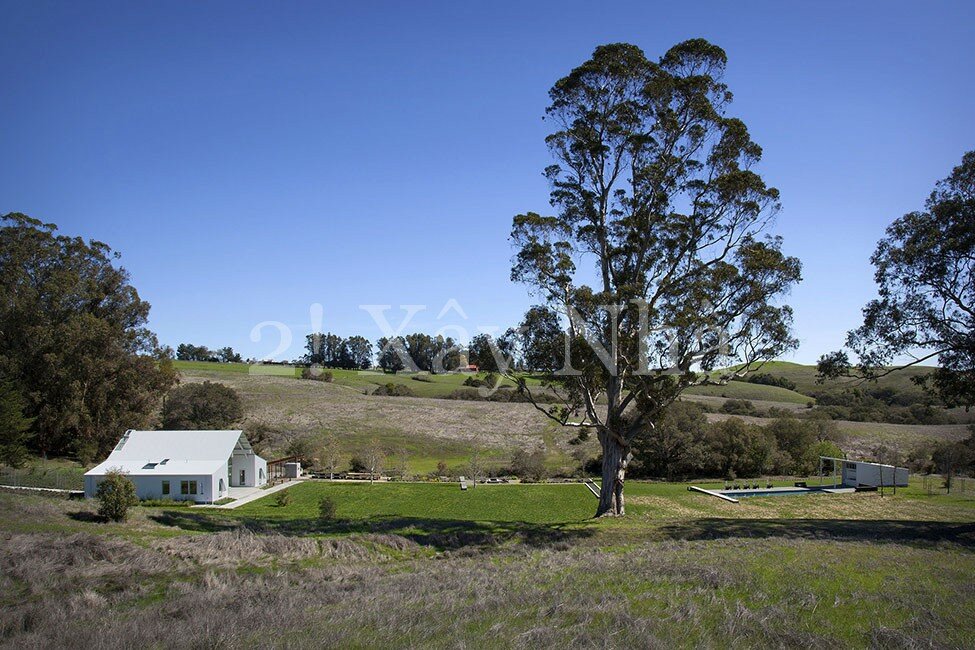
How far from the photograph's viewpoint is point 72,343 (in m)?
40.6

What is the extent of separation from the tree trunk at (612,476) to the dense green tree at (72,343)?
113 feet

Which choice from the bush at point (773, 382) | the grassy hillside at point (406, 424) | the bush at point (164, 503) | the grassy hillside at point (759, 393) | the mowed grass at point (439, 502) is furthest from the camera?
the bush at point (773, 382)

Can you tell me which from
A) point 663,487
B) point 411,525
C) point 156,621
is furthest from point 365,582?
point 663,487

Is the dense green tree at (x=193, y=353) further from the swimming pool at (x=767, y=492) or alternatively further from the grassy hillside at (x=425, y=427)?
the swimming pool at (x=767, y=492)

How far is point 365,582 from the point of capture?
11453 millimetres

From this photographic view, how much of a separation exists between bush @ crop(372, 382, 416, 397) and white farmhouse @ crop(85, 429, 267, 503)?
38.9 meters

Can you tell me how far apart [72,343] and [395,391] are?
141 feet

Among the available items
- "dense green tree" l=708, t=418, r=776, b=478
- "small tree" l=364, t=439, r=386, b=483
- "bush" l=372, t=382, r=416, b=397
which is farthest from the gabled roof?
"bush" l=372, t=382, r=416, b=397

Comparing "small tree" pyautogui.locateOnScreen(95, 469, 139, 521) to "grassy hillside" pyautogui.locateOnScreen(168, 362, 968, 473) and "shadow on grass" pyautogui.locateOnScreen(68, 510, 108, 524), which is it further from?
"grassy hillside" pyautogui.locateOnScreen(168, 362, 968, 473)

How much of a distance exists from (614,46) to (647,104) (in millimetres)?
2331

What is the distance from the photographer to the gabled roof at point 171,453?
32.0m

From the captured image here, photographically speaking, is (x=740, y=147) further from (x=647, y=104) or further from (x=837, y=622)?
(x=837, y=622)

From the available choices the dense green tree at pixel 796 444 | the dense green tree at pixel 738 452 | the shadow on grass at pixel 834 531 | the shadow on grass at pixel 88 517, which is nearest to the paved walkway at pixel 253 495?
the shadow on grass at pixel 88 517

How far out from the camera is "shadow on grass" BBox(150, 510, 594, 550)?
18078mm
